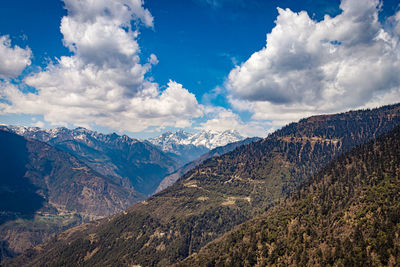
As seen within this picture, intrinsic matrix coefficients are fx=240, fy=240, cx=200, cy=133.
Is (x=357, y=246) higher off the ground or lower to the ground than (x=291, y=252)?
higher

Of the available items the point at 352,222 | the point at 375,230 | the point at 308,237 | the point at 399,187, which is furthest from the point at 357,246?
the point at 399,187

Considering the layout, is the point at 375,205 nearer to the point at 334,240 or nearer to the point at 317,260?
the point at 334,240

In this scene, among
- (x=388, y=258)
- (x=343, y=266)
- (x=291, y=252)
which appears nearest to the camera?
(x=388, y=258)

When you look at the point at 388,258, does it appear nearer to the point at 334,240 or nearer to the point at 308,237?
the point at 334,240

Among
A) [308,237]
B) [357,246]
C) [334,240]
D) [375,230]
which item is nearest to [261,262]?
[308,237]

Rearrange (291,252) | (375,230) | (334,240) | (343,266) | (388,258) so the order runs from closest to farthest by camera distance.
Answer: (388,258)
(343,266)
(375,230)
(334,240)
(291,252)

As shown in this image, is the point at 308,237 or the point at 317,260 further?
the point at 308,237

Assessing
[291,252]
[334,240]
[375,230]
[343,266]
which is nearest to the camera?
[343,266]

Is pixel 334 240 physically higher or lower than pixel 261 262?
higher

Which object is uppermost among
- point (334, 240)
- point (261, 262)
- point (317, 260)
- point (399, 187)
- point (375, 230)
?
→ point (399, 187)
